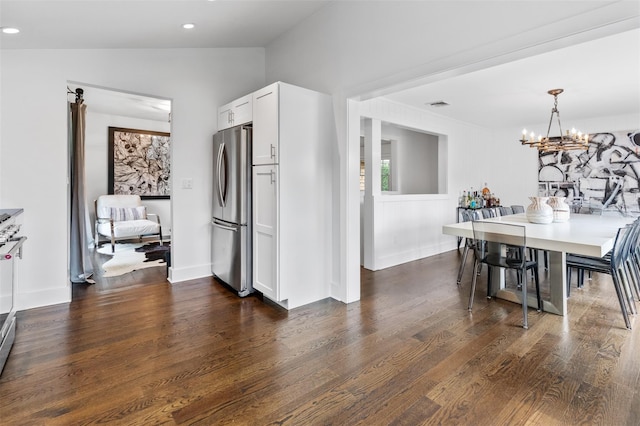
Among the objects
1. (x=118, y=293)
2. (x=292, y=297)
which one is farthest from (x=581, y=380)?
(x=118, y=293)

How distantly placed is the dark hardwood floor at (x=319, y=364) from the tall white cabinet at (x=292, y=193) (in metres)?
0.26

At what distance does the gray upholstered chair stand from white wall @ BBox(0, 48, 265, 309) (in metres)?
2.49

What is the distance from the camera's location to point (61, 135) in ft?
10.2

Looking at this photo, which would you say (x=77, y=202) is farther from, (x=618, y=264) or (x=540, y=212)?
(x=618, y=264)

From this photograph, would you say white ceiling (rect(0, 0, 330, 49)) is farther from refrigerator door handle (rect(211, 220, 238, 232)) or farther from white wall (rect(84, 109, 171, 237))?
white wall (rect(84, 109, 171, 237))

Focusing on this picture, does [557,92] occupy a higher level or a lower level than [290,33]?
lower

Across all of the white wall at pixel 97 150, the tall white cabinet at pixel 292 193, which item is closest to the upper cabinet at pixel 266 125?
the tall white cabinet at pixel 292 193

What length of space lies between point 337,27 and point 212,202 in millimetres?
2368

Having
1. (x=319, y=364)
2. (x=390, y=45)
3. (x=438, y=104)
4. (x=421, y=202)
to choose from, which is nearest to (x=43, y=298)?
(x=319, y=364)

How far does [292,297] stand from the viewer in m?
3.09

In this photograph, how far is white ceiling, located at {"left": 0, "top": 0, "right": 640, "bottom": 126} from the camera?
2.54 meters

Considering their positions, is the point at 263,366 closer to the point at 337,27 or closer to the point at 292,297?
the point at 292,297

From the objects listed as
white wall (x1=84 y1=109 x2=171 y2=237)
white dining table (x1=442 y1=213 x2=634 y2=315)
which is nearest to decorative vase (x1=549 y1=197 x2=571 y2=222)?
white dining table (x1=442 y1=213 x2=634 y2=315)

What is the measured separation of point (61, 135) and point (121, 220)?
322cm
